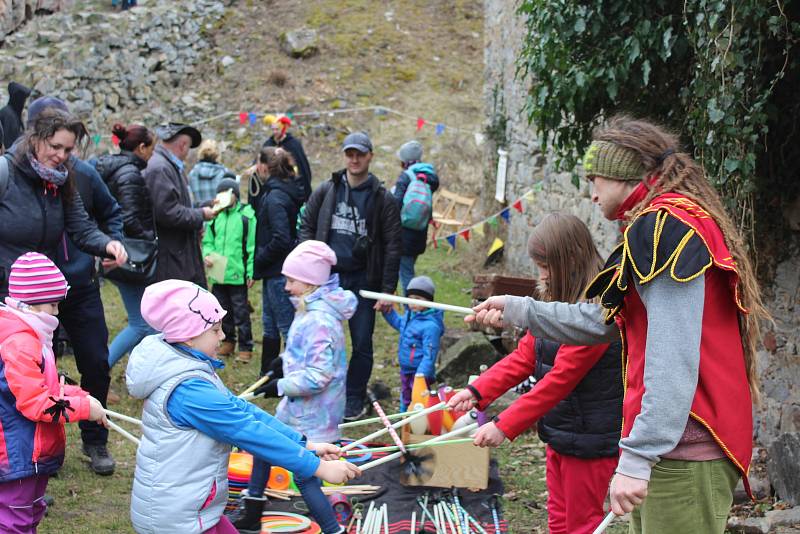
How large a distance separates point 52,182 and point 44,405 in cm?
157

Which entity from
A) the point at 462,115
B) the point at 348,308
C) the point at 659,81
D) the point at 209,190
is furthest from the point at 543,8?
the point at 462,115

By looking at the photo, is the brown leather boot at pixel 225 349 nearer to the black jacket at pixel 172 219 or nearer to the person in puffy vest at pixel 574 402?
the black jacket at pixel 172 219

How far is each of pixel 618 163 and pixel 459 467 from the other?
10.1ft

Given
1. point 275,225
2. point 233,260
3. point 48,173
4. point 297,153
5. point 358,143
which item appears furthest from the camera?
point 297,153

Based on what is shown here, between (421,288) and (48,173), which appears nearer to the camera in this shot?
(48,173)

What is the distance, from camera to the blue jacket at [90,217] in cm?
516

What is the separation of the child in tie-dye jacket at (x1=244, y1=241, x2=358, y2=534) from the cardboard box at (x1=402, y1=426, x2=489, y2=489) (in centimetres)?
70

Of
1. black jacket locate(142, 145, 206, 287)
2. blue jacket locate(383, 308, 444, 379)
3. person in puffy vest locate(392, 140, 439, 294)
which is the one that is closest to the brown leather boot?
black jacket locate(142, 145, 206, 287)

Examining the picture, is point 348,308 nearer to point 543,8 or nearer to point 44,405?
point 44,405

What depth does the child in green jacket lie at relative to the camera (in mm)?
8297

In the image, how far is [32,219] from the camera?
4762 mm

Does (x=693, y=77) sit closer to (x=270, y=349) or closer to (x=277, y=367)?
(x=277, y=367)

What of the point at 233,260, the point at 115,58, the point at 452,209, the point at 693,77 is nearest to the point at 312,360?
the point at 693,77

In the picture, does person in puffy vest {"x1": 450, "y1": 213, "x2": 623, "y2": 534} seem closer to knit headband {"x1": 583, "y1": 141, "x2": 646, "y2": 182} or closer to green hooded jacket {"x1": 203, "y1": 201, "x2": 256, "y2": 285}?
knit headband {"x1": 583, "y1": 141, "x2": 646, "y2": 182}
